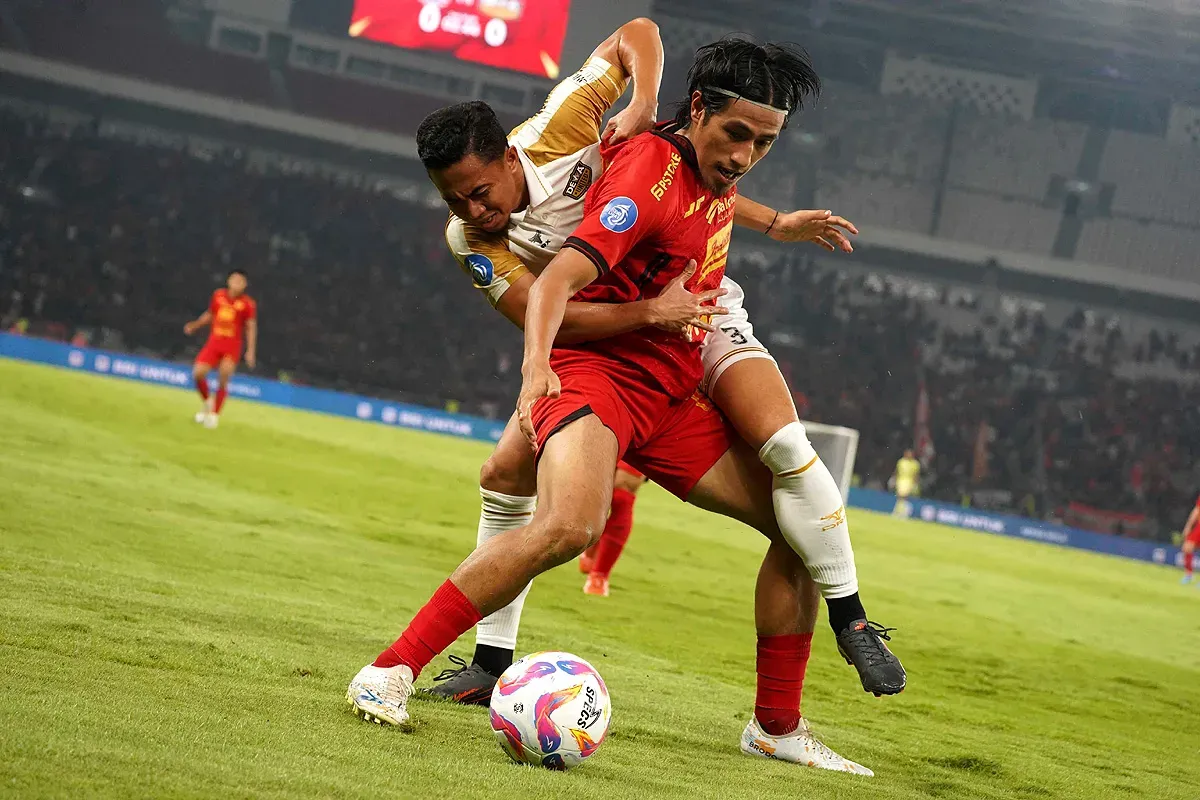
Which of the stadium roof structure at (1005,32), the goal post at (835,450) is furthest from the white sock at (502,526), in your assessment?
the stadium roof structure at (1005,32)

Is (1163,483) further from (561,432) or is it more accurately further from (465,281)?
(561,432)

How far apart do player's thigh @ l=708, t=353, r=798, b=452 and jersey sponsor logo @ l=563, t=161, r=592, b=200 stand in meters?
0.72

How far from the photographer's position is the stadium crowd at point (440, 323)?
27828 mm

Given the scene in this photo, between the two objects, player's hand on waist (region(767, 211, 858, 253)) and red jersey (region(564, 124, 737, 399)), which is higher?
player's hand on waist (region(767, 211, 858, 253))

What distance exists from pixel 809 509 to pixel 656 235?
36.6 inches

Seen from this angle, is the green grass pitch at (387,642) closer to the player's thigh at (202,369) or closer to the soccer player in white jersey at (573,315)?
the soccer player in white jersey at (573,315)

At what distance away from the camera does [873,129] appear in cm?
2961

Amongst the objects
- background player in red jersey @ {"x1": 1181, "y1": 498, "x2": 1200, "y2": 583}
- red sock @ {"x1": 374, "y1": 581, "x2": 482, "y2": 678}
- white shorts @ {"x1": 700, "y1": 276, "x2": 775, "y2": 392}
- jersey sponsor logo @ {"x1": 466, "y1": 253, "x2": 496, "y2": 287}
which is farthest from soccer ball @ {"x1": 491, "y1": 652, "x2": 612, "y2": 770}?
background player in red jersey @ {"x1": 1181, "y1": 498, "x2": 1200, "y2": 583}

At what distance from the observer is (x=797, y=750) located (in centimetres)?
386

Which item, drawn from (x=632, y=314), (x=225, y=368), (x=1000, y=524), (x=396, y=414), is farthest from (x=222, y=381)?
(x=1000, y=524)

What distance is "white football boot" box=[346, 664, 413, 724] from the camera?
10.9 feet

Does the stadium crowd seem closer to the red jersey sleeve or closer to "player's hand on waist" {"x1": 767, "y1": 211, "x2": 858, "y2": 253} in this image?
"player's hand on waist" {"x1": 767, "y1": 211, "x2": 858, "y2": 253}

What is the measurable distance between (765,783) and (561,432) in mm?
1075

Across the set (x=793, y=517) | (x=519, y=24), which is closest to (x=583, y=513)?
(x=793, y=517)
